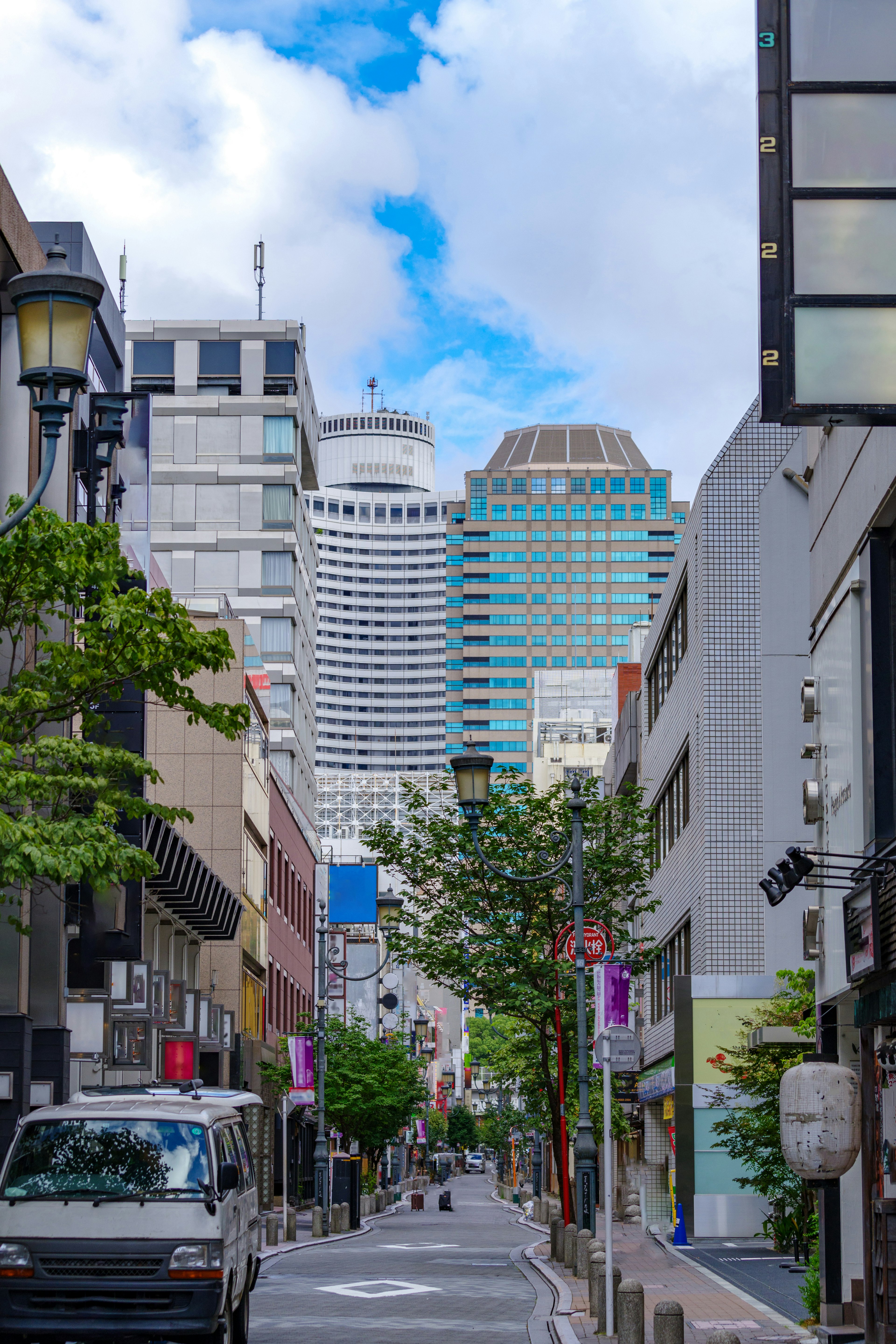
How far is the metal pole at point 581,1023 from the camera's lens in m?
25.1

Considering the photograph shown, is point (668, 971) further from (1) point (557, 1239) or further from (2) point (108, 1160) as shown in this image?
(2) point (108, 1160)

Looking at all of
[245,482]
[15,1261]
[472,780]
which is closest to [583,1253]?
[472,780]

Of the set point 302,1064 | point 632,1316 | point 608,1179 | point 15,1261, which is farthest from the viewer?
point 302,1064

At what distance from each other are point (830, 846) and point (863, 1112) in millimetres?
2754

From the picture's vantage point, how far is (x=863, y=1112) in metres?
17.4

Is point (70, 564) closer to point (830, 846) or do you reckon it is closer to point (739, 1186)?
point (830, 846)

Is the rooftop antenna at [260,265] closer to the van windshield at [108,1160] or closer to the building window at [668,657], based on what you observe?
the building window at [668,657]

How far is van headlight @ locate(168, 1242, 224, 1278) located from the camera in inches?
533

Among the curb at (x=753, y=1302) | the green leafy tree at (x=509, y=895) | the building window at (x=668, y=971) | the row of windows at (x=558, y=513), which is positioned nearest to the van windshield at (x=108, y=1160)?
the curb at (x=753, y=1302)

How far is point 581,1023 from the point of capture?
25266mm

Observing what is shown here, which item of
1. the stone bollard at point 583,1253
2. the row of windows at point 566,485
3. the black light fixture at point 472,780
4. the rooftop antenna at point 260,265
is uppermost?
the row of windows at point 566,485

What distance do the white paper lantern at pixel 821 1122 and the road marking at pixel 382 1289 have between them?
26.7 feet

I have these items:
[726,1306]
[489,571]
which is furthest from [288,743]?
[489,571]

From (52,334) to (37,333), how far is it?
103mm
